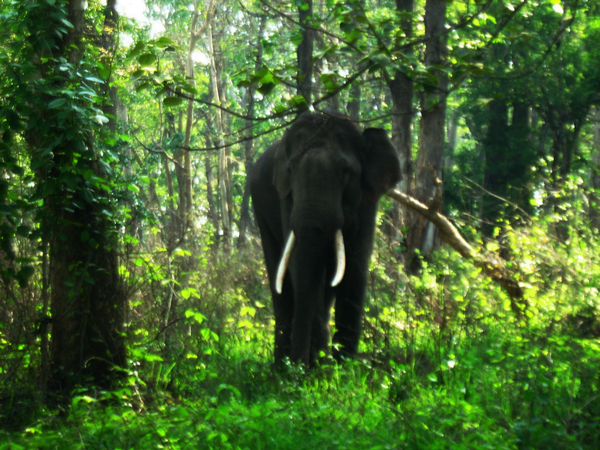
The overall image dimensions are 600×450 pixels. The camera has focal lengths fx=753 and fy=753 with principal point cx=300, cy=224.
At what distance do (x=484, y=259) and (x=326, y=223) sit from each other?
2.87 m

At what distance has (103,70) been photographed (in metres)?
5.49

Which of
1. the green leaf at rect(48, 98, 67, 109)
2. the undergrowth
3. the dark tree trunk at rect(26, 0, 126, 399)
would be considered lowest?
the undergrowth

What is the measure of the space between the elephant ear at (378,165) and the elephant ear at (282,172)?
31.6 inches

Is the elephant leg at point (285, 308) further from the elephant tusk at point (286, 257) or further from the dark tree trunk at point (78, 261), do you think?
the dark tree trunk at point (78, 261)

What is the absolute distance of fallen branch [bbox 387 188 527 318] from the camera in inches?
344

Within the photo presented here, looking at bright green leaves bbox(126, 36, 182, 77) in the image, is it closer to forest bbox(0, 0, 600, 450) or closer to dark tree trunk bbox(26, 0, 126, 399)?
forest bbox(0, 0, 600, 450)

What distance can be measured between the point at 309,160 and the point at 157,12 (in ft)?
93.2

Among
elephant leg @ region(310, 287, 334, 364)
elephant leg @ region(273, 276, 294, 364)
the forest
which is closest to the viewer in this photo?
the forest

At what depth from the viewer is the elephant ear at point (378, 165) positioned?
25.5 ft

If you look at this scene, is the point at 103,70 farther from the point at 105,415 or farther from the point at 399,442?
the point at 399,442

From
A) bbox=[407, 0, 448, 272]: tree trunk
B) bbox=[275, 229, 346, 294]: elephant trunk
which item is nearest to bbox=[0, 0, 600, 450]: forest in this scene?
bbox=[275, 229, 346, 294]: elephant trunk

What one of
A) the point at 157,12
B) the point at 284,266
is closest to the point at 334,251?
the point at 284,266

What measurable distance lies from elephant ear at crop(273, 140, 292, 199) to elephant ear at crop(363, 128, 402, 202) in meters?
0.80

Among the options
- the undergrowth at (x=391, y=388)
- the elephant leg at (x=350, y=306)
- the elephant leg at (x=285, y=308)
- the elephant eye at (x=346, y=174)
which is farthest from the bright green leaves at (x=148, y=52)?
the elephant leg at (x=285, y=308)
